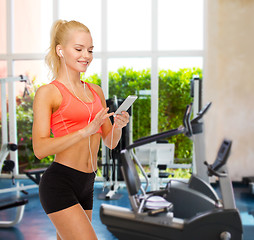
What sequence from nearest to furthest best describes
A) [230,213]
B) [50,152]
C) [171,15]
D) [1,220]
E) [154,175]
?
[50,152], [230,213], [1,220], [154,175], [171,15]

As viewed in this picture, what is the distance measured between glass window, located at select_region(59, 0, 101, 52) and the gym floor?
9.12ft

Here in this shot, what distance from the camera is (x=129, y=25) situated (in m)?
6.02

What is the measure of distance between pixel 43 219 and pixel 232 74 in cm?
372

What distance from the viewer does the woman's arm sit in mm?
1238

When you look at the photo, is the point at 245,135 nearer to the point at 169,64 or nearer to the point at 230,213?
the point at 169,64

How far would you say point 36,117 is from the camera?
127cm

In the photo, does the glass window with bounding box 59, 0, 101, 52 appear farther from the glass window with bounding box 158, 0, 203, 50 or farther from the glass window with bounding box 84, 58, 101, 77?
the glass window with bounding box 158, 0, 203, 50

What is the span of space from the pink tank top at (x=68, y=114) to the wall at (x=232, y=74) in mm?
4505

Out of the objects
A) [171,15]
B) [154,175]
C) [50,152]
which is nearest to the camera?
[50,152]

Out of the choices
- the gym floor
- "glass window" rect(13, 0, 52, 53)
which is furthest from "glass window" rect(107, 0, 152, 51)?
the gym floor

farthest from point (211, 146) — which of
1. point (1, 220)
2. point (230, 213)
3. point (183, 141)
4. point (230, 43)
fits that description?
point (230, 213)

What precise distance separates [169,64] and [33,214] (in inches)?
136

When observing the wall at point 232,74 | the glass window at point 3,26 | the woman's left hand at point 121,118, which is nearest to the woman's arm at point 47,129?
the woman's left hand at point 121,118

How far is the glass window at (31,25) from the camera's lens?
624cm
